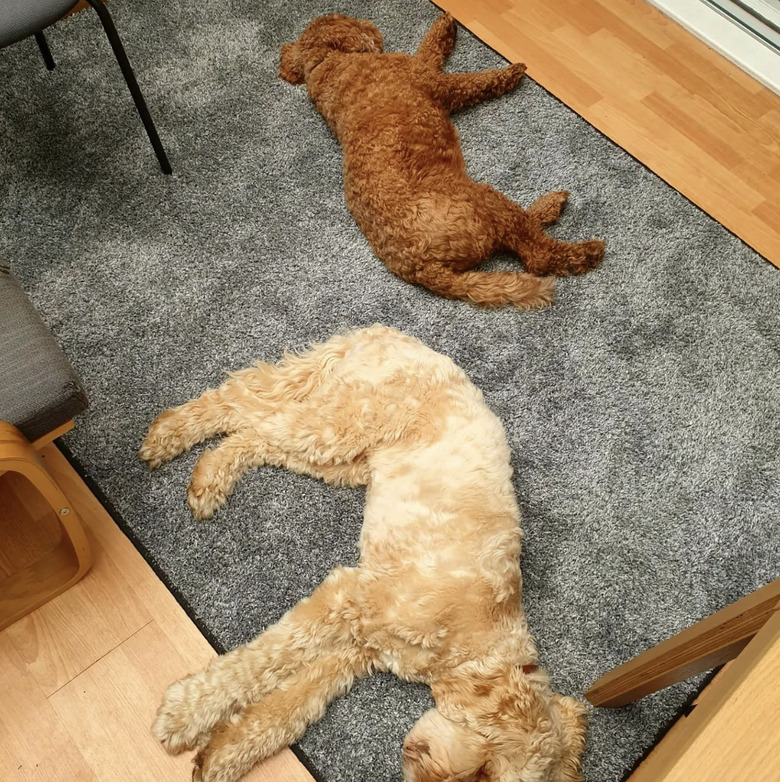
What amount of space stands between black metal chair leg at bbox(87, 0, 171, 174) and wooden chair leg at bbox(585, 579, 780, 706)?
1840 mm

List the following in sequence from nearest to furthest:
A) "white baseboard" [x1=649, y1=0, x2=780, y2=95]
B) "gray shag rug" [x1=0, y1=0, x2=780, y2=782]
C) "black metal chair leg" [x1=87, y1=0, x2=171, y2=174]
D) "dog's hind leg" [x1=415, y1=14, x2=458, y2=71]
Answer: "gray shag rug" [x1=0, y1=0, x2=780, y2=782], "black metal chair leg" [x1=87, y1=0, x2=171, y2=174], "dog's hind leg" [x1=415, y1=14, x2=458, y2=71], "white baseboard" [x1=649, y1=0, x2=780, y2=95]

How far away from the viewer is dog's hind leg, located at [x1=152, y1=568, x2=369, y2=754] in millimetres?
1397

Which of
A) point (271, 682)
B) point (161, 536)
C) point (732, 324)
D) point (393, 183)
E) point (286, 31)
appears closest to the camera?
point (271, 682)

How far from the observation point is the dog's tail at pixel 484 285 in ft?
6.25

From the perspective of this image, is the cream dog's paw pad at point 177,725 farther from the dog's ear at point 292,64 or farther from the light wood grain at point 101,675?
the dog's ear at point 292,64

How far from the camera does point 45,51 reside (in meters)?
2.24

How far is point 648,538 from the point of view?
1.72m

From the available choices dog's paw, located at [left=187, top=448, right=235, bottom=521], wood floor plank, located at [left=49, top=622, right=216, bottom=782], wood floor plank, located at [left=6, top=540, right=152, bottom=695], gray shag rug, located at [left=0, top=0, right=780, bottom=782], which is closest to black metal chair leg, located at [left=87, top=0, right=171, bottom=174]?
gray shag rug, located at [left=0, top=0, right=780, bottom=782]

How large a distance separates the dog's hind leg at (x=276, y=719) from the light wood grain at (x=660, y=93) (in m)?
1.73

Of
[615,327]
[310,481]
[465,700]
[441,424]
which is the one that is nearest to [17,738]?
[310,481]

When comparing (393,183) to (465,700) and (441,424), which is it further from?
(465,700)

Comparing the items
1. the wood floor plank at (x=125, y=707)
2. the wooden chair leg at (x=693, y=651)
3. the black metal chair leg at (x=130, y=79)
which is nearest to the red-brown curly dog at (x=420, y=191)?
the black metal chair leg at (x=130, y=79)

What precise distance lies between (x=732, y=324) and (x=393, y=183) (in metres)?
1.05

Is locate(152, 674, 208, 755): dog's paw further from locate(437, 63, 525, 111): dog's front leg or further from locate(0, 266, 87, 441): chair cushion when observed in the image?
locate(437, 63, 525, 111): dog's front leg
